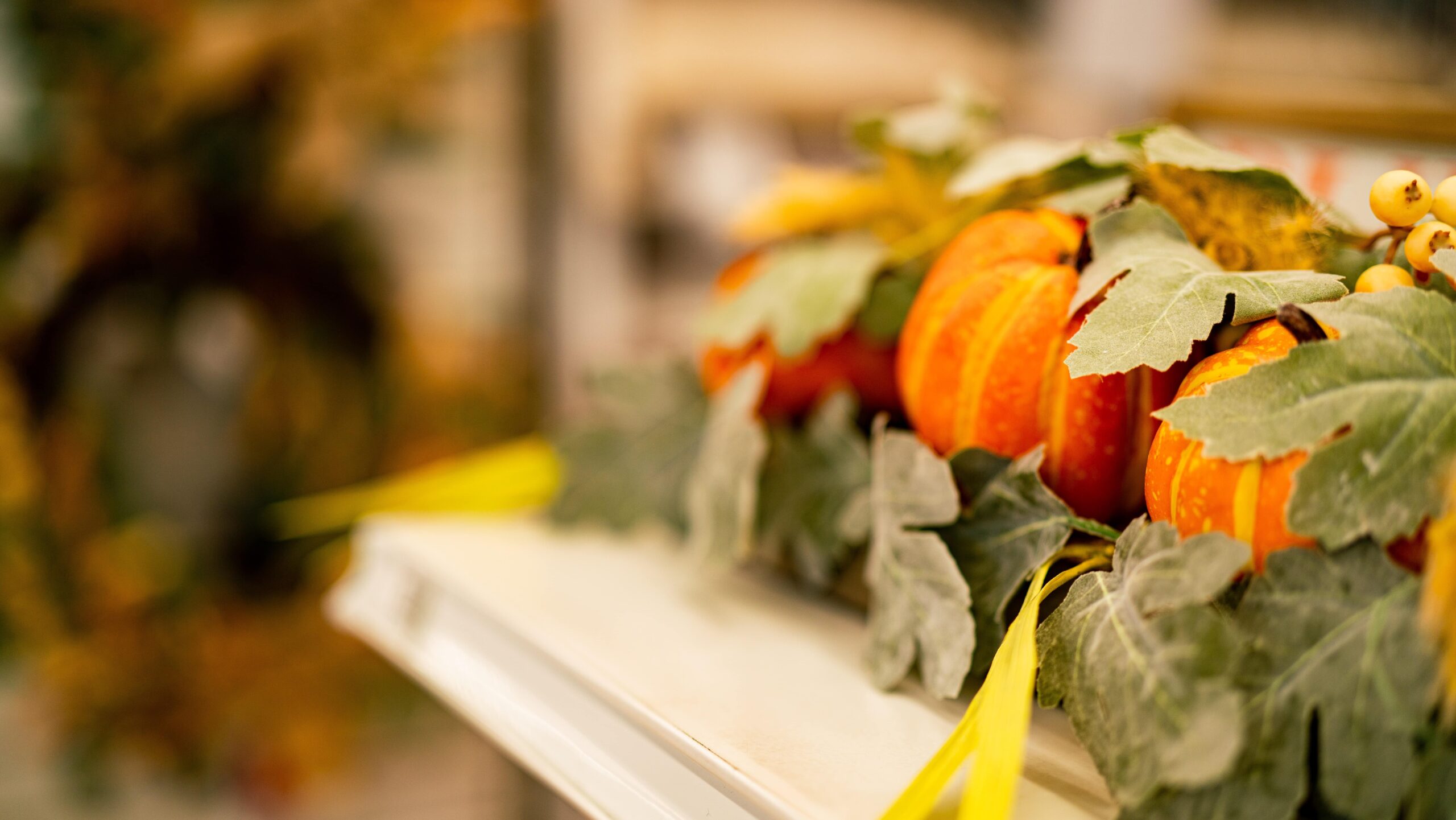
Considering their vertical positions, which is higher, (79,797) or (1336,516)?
(1336,516)

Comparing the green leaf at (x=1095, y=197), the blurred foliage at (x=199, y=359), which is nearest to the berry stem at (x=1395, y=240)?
the green leaf at (x=1095, y=197)

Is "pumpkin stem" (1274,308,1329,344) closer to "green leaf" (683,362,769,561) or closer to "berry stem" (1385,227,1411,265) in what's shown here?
"berry stem" (1385,227,1411,265)

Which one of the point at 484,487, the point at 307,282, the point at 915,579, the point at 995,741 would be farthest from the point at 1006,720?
the point at 307,282

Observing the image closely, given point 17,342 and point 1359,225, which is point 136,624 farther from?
point 1359,225

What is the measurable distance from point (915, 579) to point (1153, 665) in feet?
0.45

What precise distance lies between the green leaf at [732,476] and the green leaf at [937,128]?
0.56 feet

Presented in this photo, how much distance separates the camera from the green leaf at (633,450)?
69 cm

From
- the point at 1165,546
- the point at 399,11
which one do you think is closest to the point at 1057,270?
the point at 1165,546

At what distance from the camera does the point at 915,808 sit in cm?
36

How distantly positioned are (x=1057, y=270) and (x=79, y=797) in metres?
1.18

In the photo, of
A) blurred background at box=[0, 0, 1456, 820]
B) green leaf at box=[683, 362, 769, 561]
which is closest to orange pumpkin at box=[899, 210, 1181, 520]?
green leaf at box=[683, 362, 769, 561]

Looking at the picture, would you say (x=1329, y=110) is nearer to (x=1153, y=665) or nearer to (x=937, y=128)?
(x=937, y=128)

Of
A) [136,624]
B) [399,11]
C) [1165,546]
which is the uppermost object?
[399,11]

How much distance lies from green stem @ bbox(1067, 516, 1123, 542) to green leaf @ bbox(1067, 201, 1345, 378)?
7 centimetres
